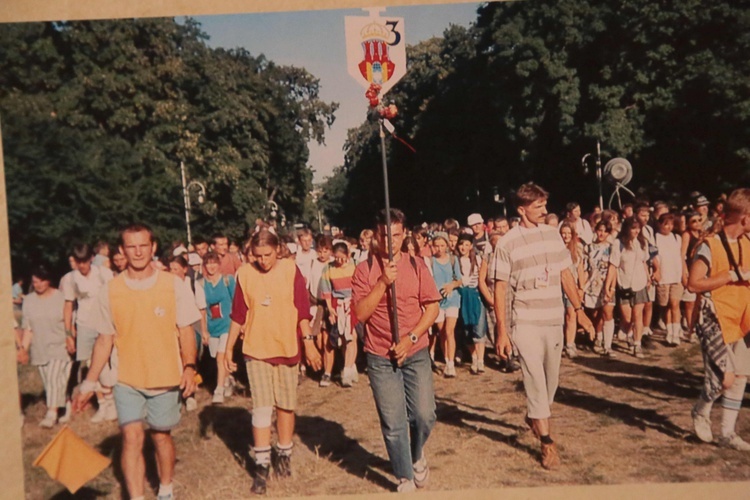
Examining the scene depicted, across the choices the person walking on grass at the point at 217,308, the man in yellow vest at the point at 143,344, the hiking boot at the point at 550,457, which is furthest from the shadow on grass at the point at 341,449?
the man in yellow vest at the point at 143,344

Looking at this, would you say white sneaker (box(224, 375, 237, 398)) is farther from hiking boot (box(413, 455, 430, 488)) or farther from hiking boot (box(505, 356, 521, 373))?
hiking boot (box(505, 356, 521, 373))

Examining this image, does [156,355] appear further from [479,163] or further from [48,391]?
[479,163]

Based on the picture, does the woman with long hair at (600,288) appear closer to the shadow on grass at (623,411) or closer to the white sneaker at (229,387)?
→ the shadow on grass at (623,411)

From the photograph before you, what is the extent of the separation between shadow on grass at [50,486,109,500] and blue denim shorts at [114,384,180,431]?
3.16ft

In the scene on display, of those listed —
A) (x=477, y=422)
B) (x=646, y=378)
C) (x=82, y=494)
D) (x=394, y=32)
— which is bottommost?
(x=82, y=494)

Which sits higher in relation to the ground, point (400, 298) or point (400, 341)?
point (400, 298)

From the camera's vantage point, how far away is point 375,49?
4.96 metres

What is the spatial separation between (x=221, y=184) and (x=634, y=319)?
481cm

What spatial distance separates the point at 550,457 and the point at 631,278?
303 cm

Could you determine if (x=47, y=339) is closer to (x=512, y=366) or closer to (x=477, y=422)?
(x=477, y=422)

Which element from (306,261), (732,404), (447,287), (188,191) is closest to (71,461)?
(188,191)

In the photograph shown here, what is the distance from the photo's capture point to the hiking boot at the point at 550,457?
4.73 meters

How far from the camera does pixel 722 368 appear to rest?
467cm

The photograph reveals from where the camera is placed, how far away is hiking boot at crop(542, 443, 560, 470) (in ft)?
15.5
